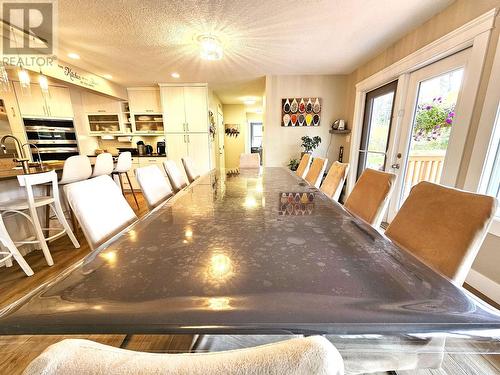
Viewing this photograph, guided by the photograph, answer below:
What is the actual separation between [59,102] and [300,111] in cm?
489

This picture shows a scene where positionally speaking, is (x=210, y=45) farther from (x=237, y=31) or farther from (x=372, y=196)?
(x=372, y=196)

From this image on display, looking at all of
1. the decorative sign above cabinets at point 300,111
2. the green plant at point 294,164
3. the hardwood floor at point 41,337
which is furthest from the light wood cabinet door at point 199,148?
the hardwood floor at point 41,337

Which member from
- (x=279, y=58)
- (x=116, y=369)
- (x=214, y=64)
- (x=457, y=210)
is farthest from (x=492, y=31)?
(x=214, y=64)

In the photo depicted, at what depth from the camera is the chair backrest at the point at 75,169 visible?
222 cm

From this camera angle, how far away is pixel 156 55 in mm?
2947

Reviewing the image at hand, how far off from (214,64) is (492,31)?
313cm

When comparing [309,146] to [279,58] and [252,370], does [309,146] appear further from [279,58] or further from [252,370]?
[252,370]

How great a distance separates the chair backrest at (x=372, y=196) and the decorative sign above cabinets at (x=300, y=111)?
3.10m

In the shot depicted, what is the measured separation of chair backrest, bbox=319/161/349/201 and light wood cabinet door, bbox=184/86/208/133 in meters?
3.56

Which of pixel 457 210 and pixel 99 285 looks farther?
pixel 457 210

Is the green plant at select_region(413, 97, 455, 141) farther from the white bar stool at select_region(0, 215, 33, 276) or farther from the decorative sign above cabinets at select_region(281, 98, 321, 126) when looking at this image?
the white bar stool at select_region(0, 215, 33, 276)

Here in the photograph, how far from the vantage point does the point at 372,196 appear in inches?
45.3

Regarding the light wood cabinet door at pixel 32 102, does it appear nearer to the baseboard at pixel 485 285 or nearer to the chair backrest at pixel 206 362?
the chair backrest at pixel 206 362

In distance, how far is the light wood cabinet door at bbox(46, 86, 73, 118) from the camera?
13.0 feet
